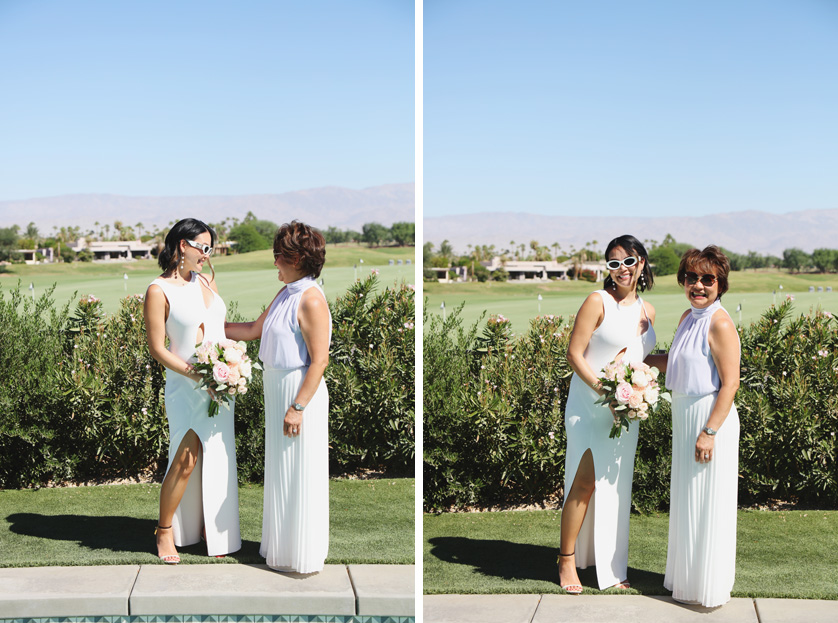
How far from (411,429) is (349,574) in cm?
232

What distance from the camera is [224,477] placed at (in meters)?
4.80

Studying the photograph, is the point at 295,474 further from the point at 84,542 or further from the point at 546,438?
the point at 546,438

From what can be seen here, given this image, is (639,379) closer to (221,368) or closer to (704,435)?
(704,435)

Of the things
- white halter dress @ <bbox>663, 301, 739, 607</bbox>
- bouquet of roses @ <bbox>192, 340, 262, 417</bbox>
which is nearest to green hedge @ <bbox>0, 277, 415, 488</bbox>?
bouquet of roses @ <bbox>192, 340, 262, 417</bbox>

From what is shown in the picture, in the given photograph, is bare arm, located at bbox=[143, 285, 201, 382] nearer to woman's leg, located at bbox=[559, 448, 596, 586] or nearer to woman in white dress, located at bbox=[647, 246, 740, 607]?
woman's leg, located at bbox=[559, 448, 596, 586]

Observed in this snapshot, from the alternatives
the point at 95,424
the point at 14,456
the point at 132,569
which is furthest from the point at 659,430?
the point at 14,456

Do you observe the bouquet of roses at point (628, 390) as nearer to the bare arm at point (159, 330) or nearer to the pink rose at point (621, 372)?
the pink rose at point (621, 372)

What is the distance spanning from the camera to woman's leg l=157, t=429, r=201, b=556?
4.74 meters

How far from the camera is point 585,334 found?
429cm

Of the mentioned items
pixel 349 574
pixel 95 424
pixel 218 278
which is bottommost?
pixel 349 574

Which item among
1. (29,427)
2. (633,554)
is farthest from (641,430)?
(29,427)

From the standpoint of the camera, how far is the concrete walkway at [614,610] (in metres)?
4.11

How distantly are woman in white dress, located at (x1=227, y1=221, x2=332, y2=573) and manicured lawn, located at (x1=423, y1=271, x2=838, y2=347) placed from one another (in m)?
3.94

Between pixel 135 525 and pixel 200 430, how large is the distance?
124 centimetres
